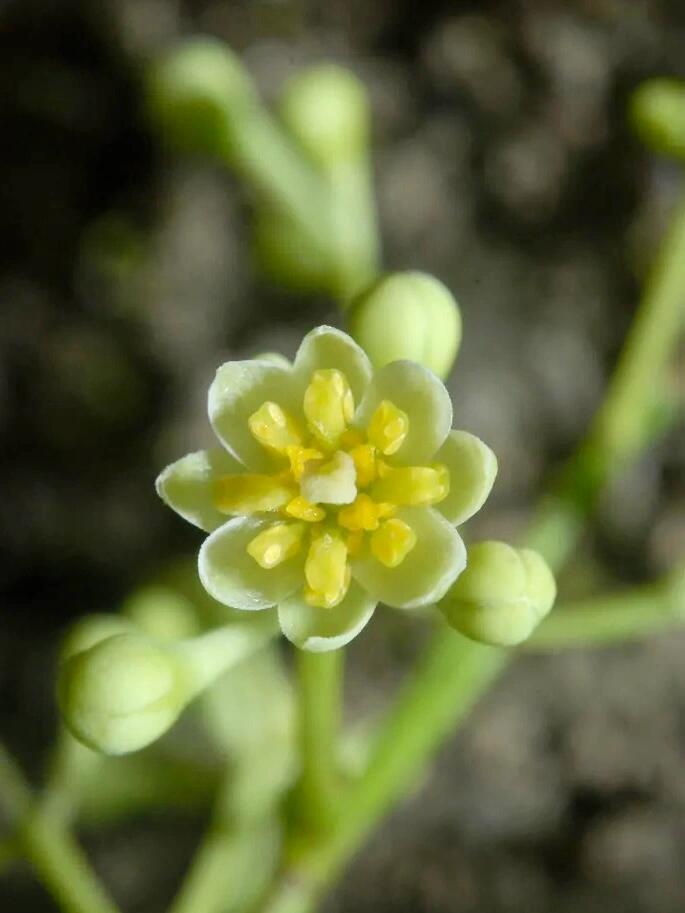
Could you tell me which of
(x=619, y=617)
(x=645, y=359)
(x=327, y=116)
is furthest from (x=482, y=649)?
(x=327, y=116)

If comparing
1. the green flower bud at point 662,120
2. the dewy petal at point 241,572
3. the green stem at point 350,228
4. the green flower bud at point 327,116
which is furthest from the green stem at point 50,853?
the green flower bud at point 662,120

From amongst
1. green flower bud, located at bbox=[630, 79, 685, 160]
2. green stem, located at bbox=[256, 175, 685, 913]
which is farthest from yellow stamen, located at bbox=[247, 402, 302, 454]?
green flower bud, located at bbox=[630, 79, 685, 160]

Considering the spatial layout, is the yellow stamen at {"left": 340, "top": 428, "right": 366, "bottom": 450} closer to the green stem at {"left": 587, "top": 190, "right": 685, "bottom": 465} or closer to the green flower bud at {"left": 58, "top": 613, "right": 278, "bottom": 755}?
the green flower bud at {"left": 58, "top": 613, "right": 278, "bottom": 755}

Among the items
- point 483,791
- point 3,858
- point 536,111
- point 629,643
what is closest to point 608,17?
point 536,111

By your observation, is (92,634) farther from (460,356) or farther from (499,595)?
(460,356)

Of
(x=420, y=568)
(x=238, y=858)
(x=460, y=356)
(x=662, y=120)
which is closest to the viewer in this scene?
(x=420, y=568)

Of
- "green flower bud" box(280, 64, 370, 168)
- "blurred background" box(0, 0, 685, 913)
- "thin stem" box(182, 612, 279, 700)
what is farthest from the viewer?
"blurred background" box(0, 0, 685, 913)
